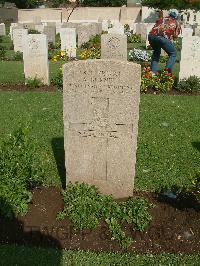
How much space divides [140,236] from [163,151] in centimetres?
257

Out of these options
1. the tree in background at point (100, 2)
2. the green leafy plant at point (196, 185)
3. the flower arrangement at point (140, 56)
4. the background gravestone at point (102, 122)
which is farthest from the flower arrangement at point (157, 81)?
the tree in background at point (100, 2)

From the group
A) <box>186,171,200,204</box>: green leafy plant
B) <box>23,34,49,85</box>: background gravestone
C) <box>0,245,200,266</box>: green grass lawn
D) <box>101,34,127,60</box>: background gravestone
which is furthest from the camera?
<box>23,34,49,85</box>: background gravestone

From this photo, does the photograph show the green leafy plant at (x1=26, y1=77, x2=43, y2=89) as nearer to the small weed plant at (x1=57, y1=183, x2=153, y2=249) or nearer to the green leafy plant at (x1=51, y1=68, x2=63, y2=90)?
the green leafy plant at (x1=51, y1=68, x2=63, y2=90)

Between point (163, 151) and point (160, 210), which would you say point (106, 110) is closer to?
point (160, 210)

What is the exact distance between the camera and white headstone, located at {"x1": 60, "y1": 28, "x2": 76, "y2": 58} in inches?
698

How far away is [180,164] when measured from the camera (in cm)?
620

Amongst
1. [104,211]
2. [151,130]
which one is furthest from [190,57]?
[104,211]

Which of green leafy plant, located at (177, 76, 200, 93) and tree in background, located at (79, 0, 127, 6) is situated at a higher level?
tree in background, located at (79, 0, 127, 6)

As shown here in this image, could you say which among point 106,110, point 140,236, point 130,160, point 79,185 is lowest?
point 140,236

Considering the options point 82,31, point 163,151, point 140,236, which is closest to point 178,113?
point 163,151

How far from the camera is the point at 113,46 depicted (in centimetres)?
1093

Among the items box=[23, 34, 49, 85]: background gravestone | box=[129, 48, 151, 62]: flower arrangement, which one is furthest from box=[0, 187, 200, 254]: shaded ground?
box=[129, 48, 151, 62]: flower arrangement

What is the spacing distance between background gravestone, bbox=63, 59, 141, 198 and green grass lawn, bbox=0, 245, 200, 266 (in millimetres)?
1133

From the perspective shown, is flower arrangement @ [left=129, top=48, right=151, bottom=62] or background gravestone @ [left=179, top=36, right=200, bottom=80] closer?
background gravestone @ [left=179, top=36, right=200, bottom=80]
